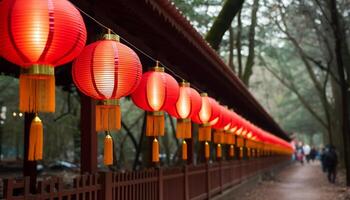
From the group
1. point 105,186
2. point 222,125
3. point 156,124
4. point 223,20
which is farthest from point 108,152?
point 223,20

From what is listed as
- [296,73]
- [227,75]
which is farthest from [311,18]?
[296,73]

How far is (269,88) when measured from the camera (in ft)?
167

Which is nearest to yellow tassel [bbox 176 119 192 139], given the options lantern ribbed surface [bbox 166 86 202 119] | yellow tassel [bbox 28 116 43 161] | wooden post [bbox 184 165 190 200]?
lantern ribbed surface [bbox 166 86 202 119]

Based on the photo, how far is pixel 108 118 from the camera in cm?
611

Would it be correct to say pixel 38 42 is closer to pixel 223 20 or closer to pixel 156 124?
pixel 156 124

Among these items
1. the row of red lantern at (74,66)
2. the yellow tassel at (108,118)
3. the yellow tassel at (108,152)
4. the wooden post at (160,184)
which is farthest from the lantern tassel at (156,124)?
the yellow tassel at (108,152)

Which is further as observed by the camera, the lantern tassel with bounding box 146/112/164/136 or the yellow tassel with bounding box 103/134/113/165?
the lantern tassel with bounding box 146/112/164/136

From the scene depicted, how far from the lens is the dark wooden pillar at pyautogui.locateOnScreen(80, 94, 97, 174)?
678cm

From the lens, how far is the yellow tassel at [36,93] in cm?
449

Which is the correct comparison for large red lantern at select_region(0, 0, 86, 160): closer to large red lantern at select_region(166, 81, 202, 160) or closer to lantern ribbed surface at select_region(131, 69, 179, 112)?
lantern ribbed surface at select_region(131, 69, 179, 112)

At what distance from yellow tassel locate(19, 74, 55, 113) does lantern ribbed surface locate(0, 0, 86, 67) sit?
19 centimetres

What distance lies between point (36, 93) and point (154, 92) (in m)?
2.94

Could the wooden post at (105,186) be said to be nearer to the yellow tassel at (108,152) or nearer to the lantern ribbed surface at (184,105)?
the yellow tassel at (108,152)

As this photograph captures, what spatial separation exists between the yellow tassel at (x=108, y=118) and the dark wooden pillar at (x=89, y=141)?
75cm
